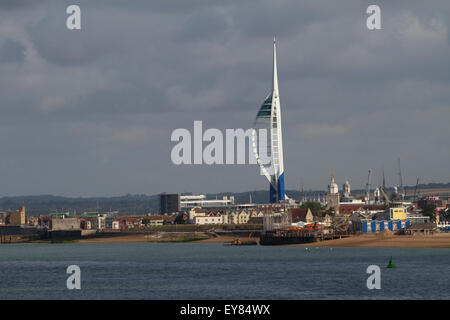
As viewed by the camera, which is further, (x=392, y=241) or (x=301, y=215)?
(x=301, y=215)

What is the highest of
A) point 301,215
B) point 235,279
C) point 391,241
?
point 301,215

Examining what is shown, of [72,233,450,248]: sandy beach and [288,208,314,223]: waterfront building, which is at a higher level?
[288,208,314,223]: waterfront building

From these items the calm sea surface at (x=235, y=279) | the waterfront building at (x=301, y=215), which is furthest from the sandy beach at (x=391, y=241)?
the waterfront building at (x=301, y=215)

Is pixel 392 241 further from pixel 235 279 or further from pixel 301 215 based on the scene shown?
pixel 235 279

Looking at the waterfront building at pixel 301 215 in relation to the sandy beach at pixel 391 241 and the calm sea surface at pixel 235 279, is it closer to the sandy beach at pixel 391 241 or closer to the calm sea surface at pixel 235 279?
the sandy beach at pixel 391 241

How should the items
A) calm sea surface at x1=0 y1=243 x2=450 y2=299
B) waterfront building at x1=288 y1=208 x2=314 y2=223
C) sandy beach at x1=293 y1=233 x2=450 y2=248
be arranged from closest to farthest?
calm sea surface at x1=0 y1=243 x2=450 y2=299 < sandy beach at x1=293 y1=233 x2=450 y2=248 < waterfront building at x1=288 y1=208 x2=314 y2=223

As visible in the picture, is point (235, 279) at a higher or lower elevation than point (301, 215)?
lower

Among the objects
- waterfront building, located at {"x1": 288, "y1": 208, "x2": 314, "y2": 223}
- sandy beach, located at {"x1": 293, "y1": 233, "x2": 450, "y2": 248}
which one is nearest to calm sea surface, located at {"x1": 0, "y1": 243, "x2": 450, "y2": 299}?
sandy beach, located at {"x1": 293, "y1": 233, "x2": 450, "y2": 248}

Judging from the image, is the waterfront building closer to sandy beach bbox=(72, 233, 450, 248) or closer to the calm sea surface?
sandy beach bbox=(72, 233, 450, 248)

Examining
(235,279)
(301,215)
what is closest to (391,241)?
(301,215)

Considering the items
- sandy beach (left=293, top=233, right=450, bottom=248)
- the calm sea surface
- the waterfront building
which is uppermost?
the waterfront building
